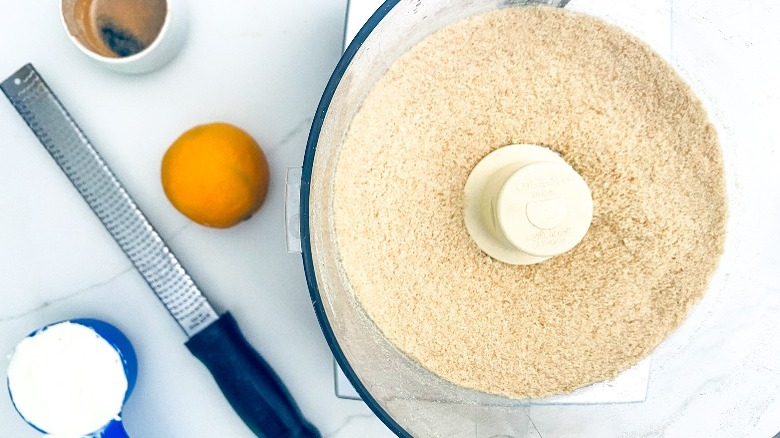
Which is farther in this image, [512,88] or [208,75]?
[208,75]

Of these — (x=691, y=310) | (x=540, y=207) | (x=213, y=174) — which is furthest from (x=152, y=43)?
(x=691, y=310)

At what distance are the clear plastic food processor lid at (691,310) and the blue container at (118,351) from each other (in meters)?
0.21

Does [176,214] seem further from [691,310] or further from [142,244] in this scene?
[691,310]

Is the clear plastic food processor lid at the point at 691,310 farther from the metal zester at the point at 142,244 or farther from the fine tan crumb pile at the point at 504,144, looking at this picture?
the metal zester at the point at 142,244

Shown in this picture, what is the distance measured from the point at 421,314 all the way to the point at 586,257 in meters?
0.11

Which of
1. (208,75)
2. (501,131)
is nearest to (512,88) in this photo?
(501,131)

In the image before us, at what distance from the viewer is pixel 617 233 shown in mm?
372

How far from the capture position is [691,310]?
400mm

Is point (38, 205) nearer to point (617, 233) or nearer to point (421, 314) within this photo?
point (421, 314)

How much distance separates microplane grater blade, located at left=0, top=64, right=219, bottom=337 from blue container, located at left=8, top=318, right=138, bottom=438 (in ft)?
0.15

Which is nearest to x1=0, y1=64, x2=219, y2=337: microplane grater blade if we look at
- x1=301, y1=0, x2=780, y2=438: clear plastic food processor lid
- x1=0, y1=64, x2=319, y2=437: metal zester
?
x1=0, y1=64, x2=319, y2=437: metal zester

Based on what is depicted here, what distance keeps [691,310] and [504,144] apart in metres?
Answer: 0.18

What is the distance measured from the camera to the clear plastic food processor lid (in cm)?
36

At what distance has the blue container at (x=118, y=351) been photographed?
0.44m
